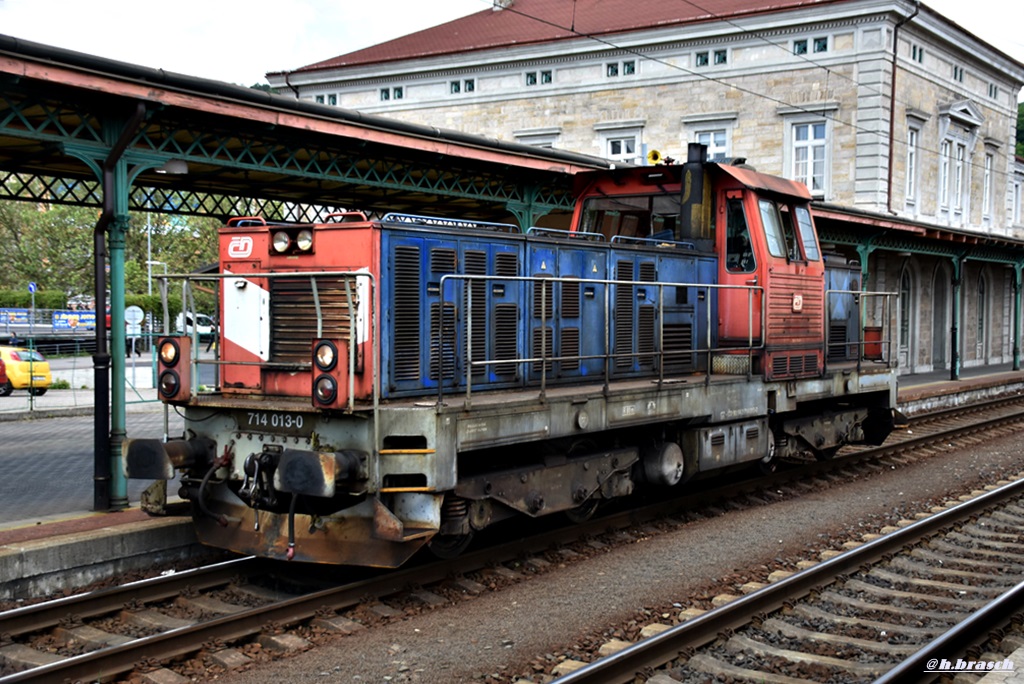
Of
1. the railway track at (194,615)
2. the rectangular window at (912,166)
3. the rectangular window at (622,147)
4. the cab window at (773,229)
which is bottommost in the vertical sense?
the railway track at (194,615)

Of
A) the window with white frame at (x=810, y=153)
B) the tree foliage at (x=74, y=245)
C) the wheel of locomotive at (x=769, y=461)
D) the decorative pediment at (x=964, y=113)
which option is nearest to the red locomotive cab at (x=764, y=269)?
the wheel of locomotive at (x=769, y=461)

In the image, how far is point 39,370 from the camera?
23.6m

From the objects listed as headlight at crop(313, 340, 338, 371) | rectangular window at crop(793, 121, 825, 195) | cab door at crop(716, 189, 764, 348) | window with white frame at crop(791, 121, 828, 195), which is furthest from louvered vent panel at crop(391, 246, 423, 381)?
rectangular window at crop(793, 121, 825, 195)

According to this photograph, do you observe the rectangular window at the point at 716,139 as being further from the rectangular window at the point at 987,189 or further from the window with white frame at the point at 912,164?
the rectangular window at the point at 987,189

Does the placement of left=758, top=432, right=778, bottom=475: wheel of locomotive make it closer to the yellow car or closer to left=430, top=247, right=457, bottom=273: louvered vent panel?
left=430, top=247, right=457, bottom=273: louvered vent panel

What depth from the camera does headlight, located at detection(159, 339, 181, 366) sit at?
24.2 ft

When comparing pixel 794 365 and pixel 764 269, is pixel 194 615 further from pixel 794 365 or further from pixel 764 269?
pixel 794 365

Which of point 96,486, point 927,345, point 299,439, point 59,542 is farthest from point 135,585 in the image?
point 927,345

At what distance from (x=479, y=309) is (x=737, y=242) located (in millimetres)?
3681

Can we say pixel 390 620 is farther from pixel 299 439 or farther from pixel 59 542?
pixel 59 542

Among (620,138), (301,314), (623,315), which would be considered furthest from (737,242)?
(620,138)

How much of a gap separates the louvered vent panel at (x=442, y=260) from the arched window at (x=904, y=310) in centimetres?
2633

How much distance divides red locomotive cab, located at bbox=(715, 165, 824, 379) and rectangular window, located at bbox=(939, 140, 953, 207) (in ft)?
89.9

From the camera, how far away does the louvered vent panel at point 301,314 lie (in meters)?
7.16
